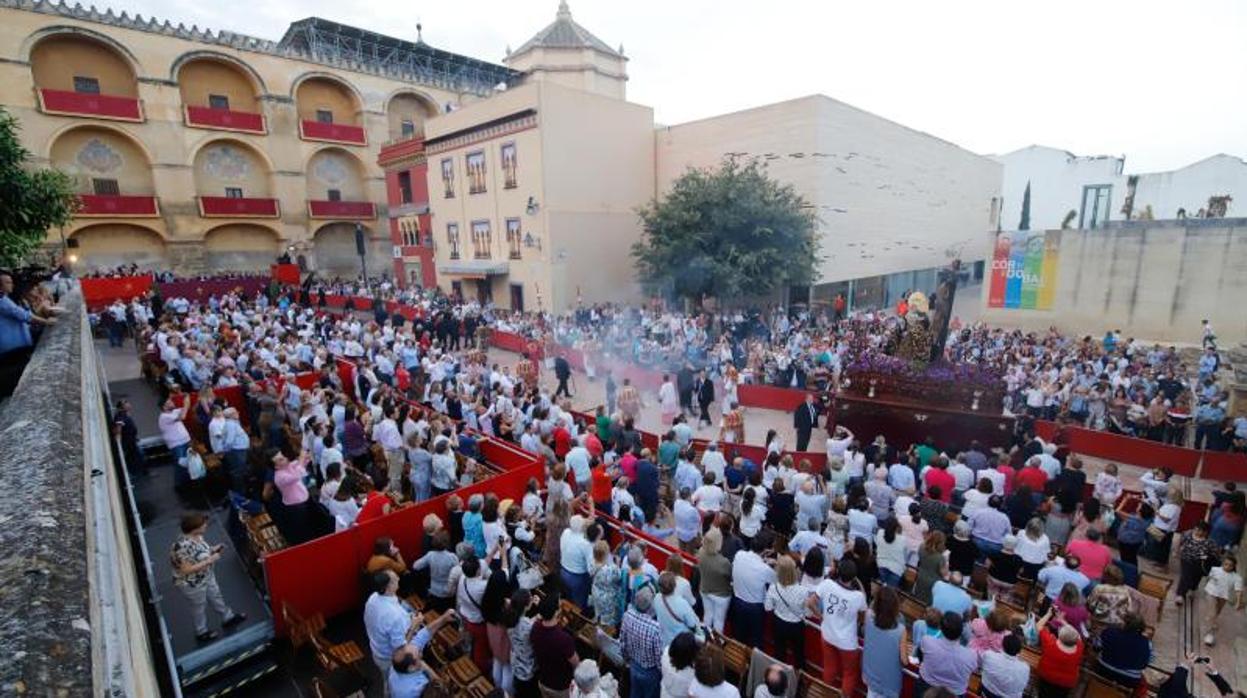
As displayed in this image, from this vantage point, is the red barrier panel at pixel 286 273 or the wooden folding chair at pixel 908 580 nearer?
the wooden folding chair at pixel 908 580

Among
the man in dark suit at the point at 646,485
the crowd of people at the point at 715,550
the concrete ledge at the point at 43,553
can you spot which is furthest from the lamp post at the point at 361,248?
the concrete ledge at the point at 43,553

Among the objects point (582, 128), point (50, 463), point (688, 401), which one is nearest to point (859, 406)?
point (688, 401)

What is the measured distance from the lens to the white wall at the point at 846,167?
25312 mm

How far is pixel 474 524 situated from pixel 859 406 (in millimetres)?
9823

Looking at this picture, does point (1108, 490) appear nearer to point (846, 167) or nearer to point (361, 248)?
point (846, 167)

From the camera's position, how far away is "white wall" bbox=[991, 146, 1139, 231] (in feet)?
148

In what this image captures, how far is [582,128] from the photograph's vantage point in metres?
25.9

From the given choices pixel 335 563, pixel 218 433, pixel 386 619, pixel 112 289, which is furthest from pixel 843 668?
pixel 112 289

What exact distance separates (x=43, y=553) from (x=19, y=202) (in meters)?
11.3

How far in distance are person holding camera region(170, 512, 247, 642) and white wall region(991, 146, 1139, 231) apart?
5477 cm

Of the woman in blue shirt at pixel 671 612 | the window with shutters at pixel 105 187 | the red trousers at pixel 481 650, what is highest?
the window with shutters at pixel 105 187

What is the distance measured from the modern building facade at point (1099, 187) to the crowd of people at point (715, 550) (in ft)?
125

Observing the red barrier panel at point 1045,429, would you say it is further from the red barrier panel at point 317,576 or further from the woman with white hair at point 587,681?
the red barrier panel at point 317,576

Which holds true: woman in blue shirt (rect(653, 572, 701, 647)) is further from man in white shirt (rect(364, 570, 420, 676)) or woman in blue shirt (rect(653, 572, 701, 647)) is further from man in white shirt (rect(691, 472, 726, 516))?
man in white shirt (rect(691, 472, 726, 516))
